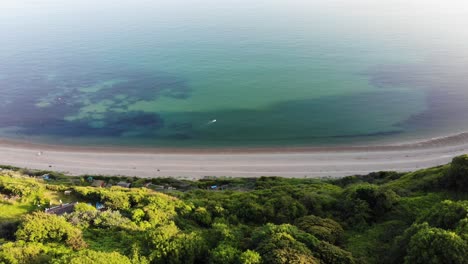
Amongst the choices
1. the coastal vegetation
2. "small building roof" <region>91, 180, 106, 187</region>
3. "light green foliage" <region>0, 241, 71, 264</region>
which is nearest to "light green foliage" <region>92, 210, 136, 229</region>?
the coastal vegetation

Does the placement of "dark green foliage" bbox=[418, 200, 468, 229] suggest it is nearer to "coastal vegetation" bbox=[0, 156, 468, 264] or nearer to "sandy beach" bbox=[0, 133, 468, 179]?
"coastal vegetation" bbox=[0, 156, 468, 264]

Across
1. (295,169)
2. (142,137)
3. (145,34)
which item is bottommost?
(295,169)

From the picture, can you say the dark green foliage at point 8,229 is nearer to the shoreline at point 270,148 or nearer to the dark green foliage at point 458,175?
the dark green foliage at point 458,175

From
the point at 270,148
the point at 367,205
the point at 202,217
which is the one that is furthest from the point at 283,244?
the point at 270,148

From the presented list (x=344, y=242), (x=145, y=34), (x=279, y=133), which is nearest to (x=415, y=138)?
(x=279, y=133)

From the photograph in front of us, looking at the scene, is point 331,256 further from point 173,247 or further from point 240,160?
point 240,160

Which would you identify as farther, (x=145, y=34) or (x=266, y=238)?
(x=145, y=34)

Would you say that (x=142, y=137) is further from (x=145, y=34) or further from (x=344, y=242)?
(x=145, y=34)
